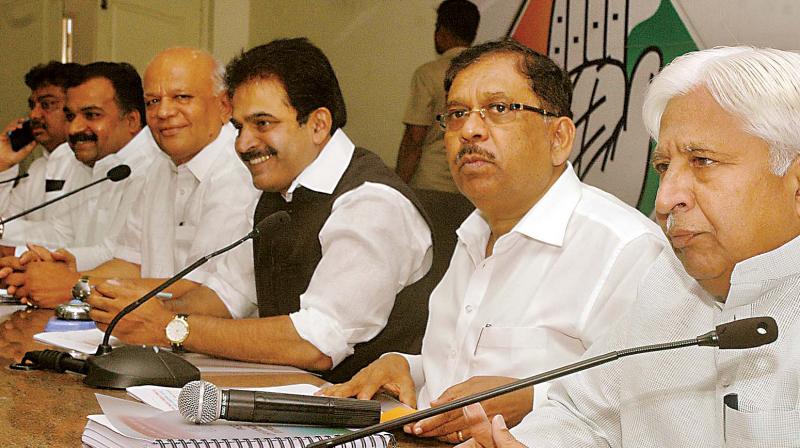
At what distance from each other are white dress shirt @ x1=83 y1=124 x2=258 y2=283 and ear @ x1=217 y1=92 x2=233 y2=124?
52 millimetres

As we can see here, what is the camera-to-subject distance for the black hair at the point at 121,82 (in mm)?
4246

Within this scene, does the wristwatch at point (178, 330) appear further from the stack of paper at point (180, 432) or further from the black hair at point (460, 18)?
the black hair at point (460, 18)

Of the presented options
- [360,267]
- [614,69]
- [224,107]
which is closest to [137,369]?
[360,267]

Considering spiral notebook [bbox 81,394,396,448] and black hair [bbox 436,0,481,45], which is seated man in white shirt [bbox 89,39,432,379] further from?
black hair [bbox 436,0,481,45]

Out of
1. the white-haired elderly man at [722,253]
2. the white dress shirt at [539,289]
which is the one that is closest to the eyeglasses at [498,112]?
the white dress shirt at [539,289]

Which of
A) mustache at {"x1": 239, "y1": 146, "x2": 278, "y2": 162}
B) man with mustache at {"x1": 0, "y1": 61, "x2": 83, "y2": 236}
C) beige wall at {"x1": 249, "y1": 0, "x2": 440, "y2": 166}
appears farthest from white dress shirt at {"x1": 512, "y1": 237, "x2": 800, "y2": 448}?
man with mustache at {"x1": 0, "y1": 61, "x2": 83, "y2": 236}

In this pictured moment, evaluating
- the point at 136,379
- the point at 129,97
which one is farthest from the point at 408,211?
the point at 129,97

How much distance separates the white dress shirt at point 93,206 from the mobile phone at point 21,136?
0.64m

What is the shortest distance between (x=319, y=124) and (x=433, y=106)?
6.56ft

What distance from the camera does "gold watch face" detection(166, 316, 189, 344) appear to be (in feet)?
6.94

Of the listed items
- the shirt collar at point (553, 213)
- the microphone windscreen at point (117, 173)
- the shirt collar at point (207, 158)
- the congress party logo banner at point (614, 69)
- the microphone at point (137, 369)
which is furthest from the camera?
the congress party logo banner at point (614, 69)

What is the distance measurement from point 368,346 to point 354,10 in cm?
317

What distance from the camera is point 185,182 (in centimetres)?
320

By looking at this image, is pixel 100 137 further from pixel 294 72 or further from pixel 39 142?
pixel 294 72
